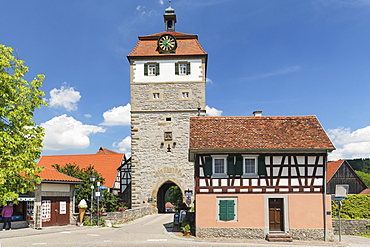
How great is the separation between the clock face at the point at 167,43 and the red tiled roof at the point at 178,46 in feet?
1.95

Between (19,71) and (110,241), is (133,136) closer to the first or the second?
(110,241)

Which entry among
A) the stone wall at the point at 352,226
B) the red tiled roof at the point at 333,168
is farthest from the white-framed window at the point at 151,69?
the red tiled roof at the point at 333,168

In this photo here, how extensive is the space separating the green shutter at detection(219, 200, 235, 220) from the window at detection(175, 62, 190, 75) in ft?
64.2

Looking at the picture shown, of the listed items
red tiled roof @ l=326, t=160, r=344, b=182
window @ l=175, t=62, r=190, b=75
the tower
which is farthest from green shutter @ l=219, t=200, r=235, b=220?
red tiled roof @ l=326, t=160, r=344, b=182

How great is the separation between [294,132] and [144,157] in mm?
18281

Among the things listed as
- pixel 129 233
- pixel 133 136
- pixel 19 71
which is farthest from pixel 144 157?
pixel 19 71

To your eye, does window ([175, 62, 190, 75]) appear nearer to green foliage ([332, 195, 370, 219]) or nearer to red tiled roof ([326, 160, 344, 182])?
green foliage ([332, 195, 370, 219])

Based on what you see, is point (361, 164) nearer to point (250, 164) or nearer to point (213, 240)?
point (250, 164)

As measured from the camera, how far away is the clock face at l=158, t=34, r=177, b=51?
120 feet

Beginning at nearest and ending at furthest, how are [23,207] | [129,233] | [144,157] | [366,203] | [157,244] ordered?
1. [157,244]
2. [129,233]
3. [23,207]
4. [366,203]
5. [144,157]

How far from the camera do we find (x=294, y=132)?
20.4m

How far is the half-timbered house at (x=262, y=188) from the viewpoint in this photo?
18812 millimetres

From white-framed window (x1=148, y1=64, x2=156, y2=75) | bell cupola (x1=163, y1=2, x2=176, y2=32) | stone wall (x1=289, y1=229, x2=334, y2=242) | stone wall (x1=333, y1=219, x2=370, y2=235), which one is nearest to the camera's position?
stone wall (x1=289, y1=229, x2=334, y2=242)

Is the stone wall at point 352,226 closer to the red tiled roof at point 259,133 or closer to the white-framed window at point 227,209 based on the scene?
the red tiled roof at point 259,133
